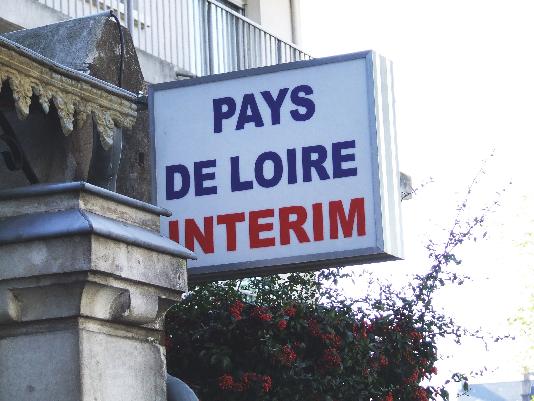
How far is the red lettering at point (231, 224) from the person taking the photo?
768 cm

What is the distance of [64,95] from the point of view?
5.98 m

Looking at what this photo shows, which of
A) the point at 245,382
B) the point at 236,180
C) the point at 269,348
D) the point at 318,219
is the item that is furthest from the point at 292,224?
the point at 245,382

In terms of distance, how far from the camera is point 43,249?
17.4ft

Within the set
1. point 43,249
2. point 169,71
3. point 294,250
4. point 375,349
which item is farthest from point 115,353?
point 169,71

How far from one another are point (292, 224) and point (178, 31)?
5.43m

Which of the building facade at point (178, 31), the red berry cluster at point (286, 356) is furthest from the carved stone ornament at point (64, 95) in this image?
the building facade at point (178, 31)

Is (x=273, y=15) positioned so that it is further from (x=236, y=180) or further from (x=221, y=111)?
(x=236, y=180)

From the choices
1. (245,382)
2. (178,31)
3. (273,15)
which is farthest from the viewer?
(273,15)

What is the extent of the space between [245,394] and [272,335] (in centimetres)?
39

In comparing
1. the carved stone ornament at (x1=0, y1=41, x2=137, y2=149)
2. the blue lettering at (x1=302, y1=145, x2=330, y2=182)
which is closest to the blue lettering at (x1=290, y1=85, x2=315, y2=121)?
the blue lettering at (x1=302, y1=145, x2=330, y2=182)

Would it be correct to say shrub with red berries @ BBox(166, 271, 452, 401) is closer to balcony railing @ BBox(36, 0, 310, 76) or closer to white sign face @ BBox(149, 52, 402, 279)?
white sign face @ BBox(149, 52, 402, 279)

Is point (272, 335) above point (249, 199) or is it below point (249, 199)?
below

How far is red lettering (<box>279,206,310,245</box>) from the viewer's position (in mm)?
7551

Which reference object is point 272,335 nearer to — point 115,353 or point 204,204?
point 204,204
